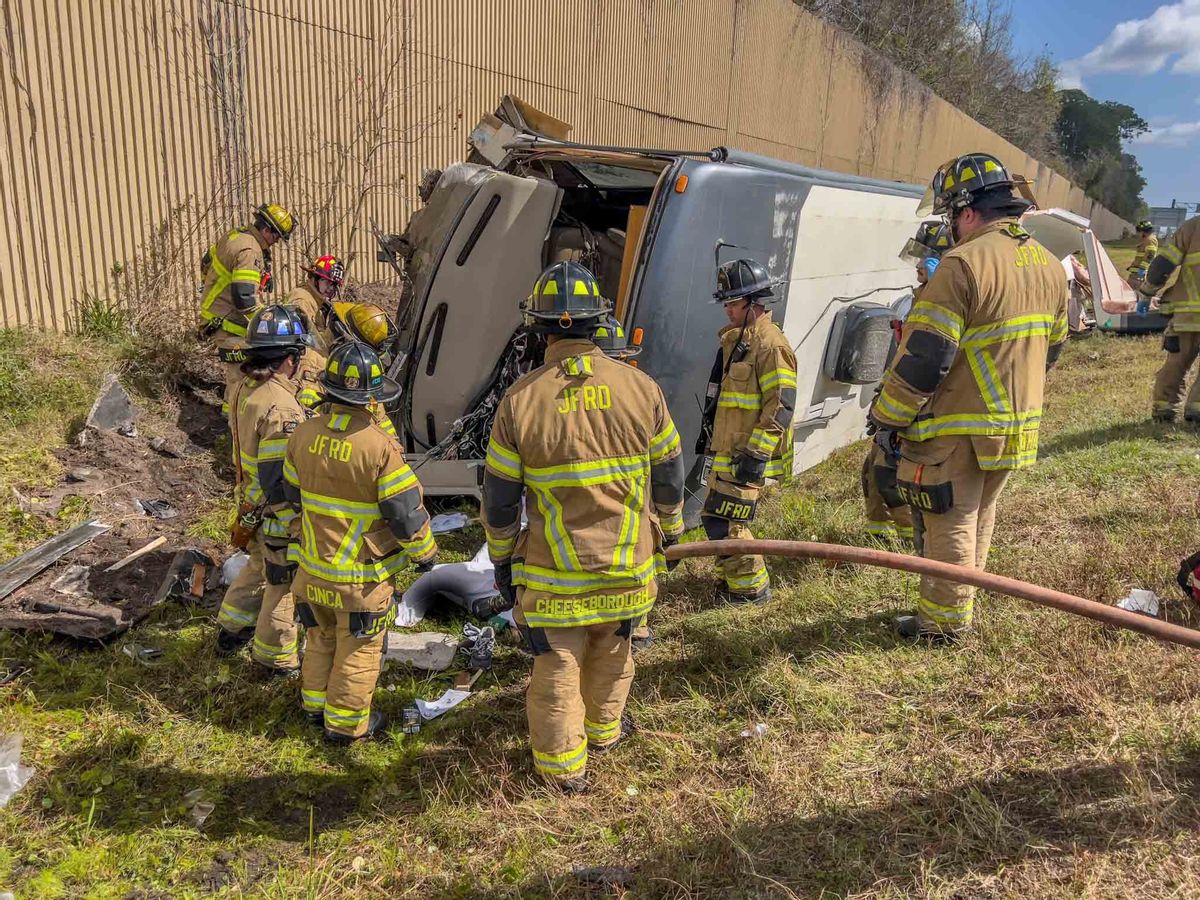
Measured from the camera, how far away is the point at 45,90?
5.61 metres

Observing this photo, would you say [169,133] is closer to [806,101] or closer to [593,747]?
[593,747]

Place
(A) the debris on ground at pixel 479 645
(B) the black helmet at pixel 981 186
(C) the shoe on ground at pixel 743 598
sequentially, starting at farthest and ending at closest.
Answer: (C) the shoe on ground at pixel 743 598 < (A) the debris on ground at pixel 479 645 < (B) the black helmet at pixel 981 186

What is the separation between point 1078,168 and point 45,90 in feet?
210

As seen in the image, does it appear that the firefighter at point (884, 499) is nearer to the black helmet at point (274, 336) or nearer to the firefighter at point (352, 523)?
the firefighter at point (352, 523)

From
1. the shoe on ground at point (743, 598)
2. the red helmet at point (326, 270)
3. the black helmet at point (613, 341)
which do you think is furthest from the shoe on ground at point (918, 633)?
the red helmet at point (326, 270)

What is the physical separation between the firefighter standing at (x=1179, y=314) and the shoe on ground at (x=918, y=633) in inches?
185

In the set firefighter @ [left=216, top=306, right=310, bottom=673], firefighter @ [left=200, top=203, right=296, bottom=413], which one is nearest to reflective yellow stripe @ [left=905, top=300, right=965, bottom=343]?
firefighter @ [left=216, top=306, right=310, bottom=673]

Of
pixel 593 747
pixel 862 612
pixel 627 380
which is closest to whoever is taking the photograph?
pixel 627 380

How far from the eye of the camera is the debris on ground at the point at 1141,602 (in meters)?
3.57

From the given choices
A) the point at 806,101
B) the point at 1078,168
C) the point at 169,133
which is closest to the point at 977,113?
the point at 806,101

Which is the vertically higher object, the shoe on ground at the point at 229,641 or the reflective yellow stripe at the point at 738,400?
the reflective yellow stripe at the point at 738,400

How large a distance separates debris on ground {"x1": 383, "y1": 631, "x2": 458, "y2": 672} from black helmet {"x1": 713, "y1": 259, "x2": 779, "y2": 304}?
7.05 feet

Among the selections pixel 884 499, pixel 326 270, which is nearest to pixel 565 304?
pixel 884 499

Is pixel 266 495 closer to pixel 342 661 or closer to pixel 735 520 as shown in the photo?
pixel 342 661
